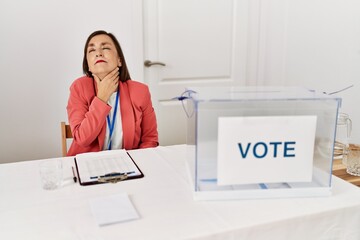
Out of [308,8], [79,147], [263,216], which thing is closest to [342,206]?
[263,216]

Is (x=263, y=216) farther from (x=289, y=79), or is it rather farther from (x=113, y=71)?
(x=289, y=79)

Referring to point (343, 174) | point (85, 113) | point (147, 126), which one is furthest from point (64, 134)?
point (343, 174)

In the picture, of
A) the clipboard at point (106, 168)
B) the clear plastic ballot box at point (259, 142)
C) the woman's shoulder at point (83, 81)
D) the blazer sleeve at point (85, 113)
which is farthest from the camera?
the woman's shoulder at point (83, 81)

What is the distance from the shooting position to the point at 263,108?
3.15 ft

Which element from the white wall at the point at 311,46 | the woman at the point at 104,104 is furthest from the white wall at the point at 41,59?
the white wall at the point at 311,46

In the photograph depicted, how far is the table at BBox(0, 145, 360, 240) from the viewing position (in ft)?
2.71

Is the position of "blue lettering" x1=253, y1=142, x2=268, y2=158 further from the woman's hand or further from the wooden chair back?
the wooden chair back

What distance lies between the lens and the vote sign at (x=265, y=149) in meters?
0.95

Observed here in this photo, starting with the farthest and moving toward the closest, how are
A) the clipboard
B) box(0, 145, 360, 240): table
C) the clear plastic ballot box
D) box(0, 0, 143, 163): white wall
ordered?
box(0, 0, 143, 163): white wall
the clipboard
the clear plastic ballot box
box(0, 145, 360, 240): table

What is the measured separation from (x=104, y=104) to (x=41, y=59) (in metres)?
1.03

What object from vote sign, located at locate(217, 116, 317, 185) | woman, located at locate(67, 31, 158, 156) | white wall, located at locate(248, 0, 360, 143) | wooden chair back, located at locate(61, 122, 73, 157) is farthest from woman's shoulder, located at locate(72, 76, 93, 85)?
white wall, located at locate(248, 0, 360, 143)

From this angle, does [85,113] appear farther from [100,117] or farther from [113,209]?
[113,209]

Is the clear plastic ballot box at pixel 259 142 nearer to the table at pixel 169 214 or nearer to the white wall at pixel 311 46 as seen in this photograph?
the table at pixel 169 214

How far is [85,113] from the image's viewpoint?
159 cm
